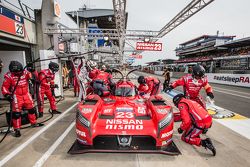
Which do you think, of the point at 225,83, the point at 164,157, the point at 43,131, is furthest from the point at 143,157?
the point at 225,83

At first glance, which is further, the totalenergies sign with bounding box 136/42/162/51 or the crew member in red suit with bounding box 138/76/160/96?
the totalenergies sign with bounding box 136/42/162/51

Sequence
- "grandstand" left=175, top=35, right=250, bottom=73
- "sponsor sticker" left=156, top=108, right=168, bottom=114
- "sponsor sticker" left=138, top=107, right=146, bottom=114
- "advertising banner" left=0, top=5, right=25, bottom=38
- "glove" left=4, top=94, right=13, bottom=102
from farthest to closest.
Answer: "grandstand" left=175, top=35, right=250, bottom=73
"advertising banner" left=0, top=5, right=25, bottom=38
"glove" left=4, top=94, right=13, bottom=102
"sponsor sticker" left=138, top=107, right=146, bottom=114
"sponsor sticker" left=156, top=108, right=168, bottom=114

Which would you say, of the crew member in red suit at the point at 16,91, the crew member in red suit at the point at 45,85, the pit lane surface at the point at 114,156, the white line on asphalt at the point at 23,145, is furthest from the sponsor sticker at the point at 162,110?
the crew member in red suit at the point at 45,85

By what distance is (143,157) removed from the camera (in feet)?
9.64

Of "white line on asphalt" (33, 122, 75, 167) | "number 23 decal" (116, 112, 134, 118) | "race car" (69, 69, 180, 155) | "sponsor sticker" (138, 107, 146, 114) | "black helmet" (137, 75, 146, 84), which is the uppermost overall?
"black helmet" (137, 75, 146, 84)

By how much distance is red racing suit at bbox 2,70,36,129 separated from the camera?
3902mm

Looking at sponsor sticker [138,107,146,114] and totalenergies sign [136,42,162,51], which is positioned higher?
totalenergies sign [136,42,162,51]

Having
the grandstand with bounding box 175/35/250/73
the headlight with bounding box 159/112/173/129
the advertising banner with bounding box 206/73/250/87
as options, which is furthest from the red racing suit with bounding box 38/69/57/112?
the advertising banner with bounding box 206/73/250/87

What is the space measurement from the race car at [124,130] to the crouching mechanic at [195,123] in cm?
44

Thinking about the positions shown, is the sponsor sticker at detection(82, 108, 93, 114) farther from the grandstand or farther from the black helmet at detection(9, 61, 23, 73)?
the grandstand

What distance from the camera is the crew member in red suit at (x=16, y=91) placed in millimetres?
3857

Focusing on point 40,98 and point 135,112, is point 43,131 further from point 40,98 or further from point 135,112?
point 135,112

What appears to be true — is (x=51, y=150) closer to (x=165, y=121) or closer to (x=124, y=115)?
(x=124, y=115)

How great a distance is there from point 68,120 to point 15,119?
134cm
